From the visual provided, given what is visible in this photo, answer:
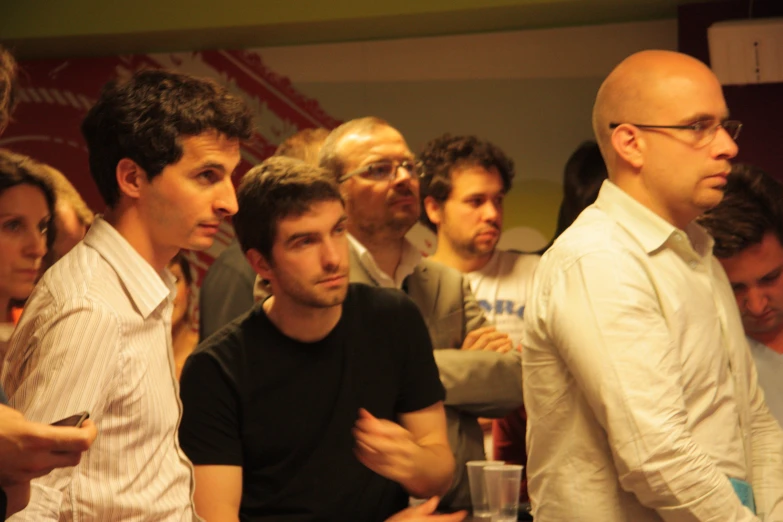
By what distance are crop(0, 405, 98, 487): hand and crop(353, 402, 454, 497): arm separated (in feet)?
2.89

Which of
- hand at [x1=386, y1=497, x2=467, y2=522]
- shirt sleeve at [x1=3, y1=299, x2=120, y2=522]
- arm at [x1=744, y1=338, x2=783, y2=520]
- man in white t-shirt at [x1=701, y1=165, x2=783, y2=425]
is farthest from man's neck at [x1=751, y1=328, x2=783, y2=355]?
shirt sleeve at [x1=3, y1=299, x2=120, y2=522]

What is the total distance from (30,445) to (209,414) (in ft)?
2.90

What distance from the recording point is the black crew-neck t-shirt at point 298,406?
2.07 meters

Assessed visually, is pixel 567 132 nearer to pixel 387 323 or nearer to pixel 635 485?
pixel 387 323

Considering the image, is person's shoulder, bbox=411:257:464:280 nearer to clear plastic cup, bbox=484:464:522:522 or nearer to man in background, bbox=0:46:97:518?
clear plastic cup, bbox=484:464:522:522

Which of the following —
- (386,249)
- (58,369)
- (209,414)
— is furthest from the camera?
(386,249)

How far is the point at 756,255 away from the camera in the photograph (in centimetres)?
257

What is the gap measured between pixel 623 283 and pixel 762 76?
2.79 m

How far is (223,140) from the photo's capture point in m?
1.89

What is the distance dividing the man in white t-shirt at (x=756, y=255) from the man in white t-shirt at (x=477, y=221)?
1.00 meters

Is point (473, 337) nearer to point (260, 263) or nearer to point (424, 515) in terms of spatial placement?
point (260, 263)

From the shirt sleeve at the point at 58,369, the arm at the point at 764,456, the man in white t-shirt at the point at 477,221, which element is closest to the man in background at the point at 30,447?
the shirt sleeve at the point at 58,369

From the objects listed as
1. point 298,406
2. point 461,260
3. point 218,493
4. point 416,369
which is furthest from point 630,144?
point 461,260

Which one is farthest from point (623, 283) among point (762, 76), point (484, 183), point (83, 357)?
point (762, 76)
